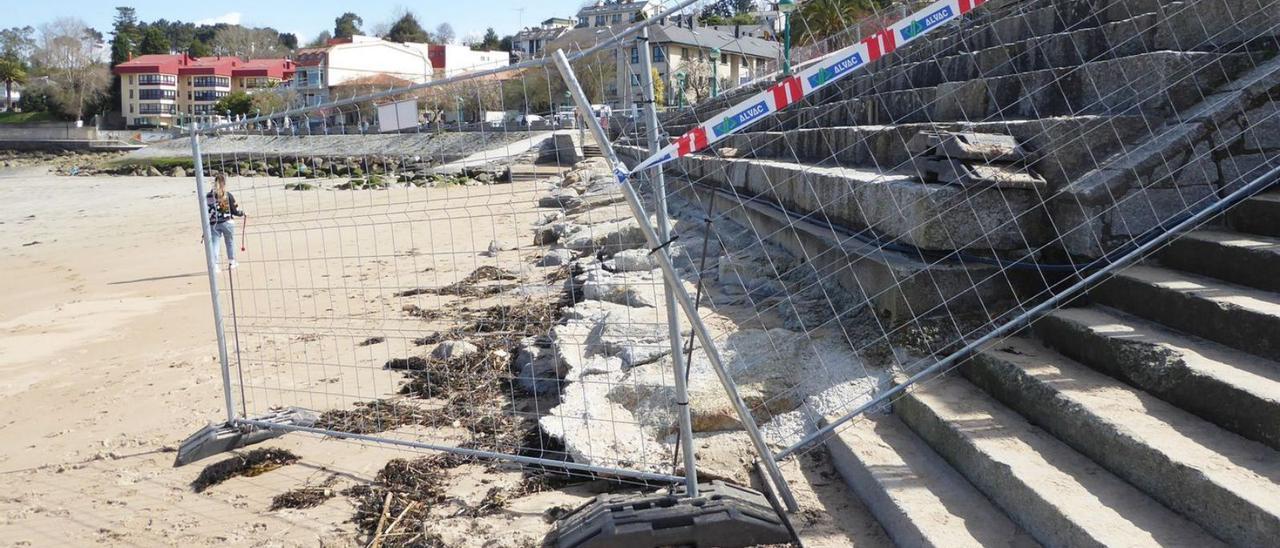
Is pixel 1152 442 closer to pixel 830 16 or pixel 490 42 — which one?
pixel 830 16

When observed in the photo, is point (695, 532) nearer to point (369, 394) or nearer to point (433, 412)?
point (433, 412)

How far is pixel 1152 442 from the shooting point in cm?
311

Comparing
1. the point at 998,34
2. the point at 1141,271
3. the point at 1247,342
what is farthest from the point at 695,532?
the point at 998,34

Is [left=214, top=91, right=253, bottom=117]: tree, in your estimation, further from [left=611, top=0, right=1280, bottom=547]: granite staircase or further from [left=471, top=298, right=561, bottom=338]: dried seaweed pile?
[left=611, top=0, right=1280, bottom=547]: granite staircase

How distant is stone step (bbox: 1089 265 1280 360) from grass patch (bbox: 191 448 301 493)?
13.9ft

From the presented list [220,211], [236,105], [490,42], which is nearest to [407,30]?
[490,42]

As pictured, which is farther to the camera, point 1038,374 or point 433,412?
point 433,412

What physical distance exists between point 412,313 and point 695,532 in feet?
19.4

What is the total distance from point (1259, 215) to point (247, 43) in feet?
466

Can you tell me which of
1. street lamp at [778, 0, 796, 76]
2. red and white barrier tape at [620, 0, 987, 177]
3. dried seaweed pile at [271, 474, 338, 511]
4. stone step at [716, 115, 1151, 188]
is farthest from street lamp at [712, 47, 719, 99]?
dried seaweed pile at [271, 474, 338, 511]

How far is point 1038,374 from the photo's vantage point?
3873mm

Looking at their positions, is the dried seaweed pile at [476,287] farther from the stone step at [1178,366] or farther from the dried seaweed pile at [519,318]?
the stone step at [1178,366]

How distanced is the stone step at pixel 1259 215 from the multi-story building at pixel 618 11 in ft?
9.39

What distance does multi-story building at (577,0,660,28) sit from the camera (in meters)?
3.87
